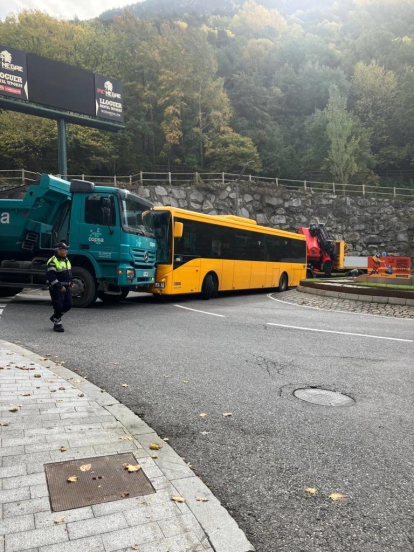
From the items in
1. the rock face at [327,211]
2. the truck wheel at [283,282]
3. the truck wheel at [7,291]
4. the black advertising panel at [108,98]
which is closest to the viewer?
the truck wheel at [7,291]

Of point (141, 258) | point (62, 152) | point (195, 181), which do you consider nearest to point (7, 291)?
point (141, 258)

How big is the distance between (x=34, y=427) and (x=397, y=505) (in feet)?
9.07

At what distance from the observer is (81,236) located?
40.5 ft

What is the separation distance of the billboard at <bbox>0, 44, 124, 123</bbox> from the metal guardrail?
192 inches

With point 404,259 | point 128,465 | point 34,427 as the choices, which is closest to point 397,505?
point 128,465

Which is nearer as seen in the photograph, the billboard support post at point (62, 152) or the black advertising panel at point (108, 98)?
the billboard support post at point (62, 152)

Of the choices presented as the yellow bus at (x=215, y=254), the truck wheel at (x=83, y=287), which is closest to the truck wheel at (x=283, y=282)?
the yellow bus at (x=215, y=254)

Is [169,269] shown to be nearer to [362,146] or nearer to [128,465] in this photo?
[128,465]

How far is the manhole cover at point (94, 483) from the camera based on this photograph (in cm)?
261

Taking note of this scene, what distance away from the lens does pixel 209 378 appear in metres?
5.52

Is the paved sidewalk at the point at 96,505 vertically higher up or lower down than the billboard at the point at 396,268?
lower down

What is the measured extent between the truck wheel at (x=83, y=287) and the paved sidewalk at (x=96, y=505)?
301 inches

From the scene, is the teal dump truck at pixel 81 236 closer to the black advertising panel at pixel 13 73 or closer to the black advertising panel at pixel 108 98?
the black advertising panel at pixel 13 73

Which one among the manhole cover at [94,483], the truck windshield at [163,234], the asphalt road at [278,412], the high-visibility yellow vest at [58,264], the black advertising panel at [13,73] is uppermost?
the black advertising panel at [13,73]
